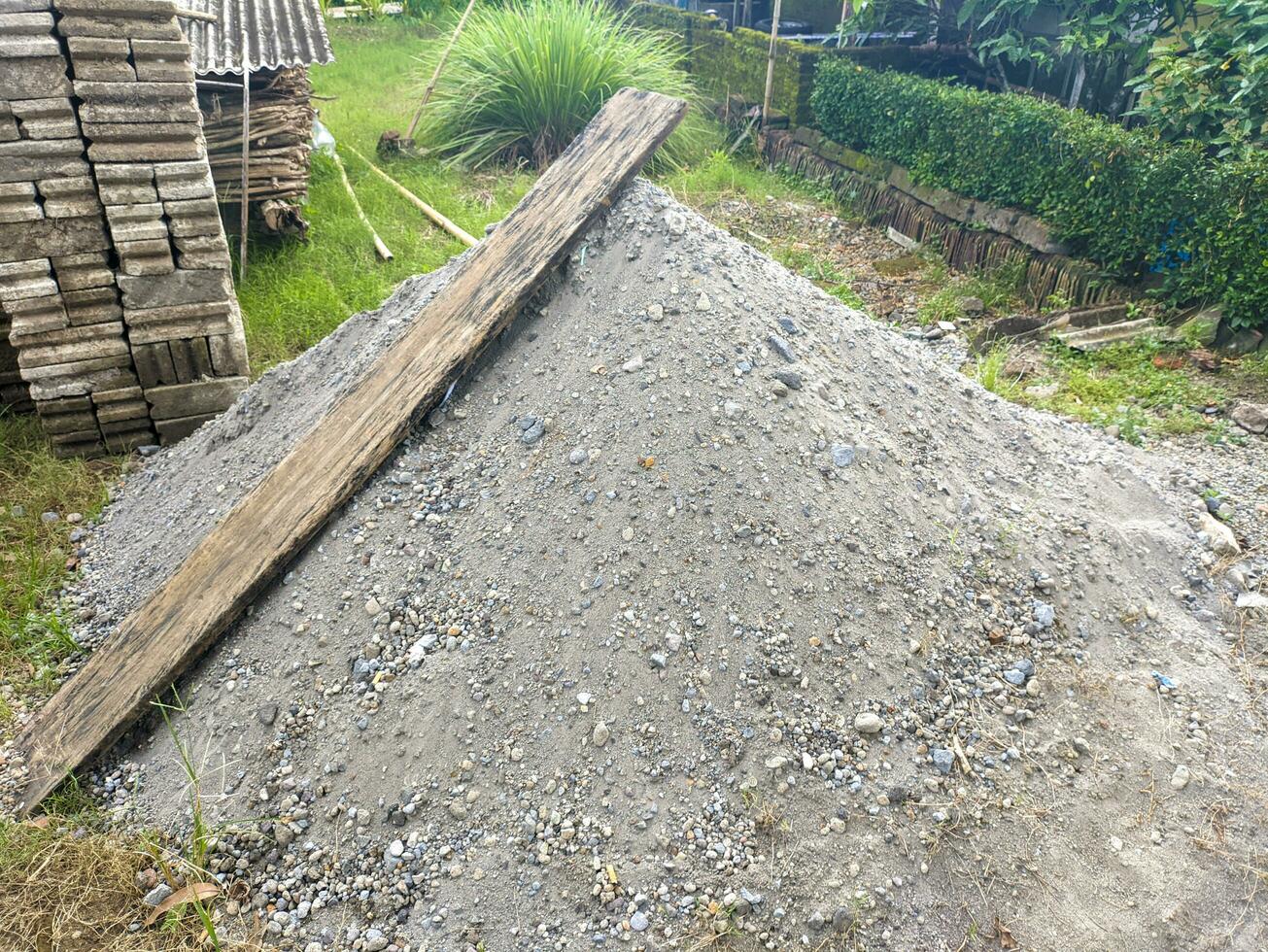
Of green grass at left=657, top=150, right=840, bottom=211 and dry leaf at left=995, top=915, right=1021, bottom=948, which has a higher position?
green grass at left=657, top=150, right=840, bottom=211

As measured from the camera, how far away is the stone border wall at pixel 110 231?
3.47 meters

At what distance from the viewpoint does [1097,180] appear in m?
5.75

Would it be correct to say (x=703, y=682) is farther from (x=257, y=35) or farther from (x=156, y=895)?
(x=257, y=35)

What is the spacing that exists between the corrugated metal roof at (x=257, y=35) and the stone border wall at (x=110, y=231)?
228 cm

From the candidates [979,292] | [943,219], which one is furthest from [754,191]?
[979,292]

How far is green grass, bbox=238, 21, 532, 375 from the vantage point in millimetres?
5570

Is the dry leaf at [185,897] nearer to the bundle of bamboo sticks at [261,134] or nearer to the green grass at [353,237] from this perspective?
the green grass at [353,237]

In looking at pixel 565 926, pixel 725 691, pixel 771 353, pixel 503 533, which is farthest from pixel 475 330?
pixel 565 926

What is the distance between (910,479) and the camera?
2982 millimetres

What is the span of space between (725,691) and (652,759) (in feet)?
0.91

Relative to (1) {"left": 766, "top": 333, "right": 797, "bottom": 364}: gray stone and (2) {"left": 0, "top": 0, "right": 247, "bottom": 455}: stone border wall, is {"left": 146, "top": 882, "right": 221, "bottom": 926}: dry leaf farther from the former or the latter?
(2) {"left": 0, "top": 0, "right": 247, "bottom": 455}: stone border wall

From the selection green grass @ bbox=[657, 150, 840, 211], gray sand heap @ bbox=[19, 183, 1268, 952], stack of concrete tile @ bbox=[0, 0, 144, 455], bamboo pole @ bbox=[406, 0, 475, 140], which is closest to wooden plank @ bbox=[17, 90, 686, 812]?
gray sand heap @ bbox=[19, 183, 1268, 952]

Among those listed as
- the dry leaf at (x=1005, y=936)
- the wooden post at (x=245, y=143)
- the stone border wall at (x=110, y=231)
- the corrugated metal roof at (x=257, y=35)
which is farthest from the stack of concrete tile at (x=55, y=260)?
the dry leaf at (x=1005, y=936)

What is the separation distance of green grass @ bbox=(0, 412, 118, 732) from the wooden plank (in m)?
0.35
